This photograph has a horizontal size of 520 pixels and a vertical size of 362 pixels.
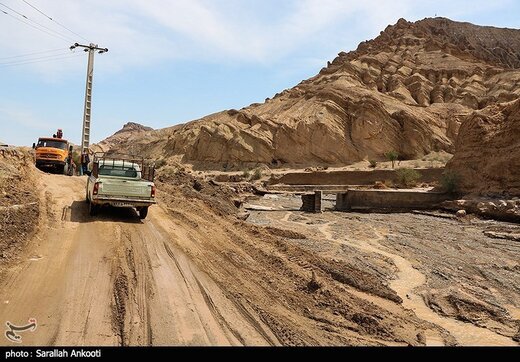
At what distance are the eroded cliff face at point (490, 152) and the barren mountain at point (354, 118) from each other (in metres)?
22.8

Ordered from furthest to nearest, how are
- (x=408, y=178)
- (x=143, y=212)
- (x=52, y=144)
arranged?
(x=408, y=178), (x=52, y=144), (x=143, y=212)

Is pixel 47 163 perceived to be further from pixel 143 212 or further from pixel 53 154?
pixel 143 212

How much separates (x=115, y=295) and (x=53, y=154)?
17.2 meters

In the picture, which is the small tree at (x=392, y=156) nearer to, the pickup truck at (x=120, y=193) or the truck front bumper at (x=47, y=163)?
the truck front bumper at (x=47, y=163)

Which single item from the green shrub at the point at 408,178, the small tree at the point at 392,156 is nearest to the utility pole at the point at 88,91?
the green shrub at the point at 408,178

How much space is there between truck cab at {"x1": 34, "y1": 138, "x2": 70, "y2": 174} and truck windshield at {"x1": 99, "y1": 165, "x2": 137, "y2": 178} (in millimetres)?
9793

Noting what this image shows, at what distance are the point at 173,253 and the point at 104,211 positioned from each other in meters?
4.54

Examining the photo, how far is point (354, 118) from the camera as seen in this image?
60.7 m

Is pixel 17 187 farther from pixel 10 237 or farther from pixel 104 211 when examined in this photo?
pixel 10 237

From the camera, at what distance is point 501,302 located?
9172 millimetres

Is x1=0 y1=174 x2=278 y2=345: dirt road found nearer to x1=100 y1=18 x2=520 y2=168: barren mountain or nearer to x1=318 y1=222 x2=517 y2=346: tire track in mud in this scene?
x1=318 y1=222 x2=517 y2=346: tire track in mud

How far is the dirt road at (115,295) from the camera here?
17.7 feet

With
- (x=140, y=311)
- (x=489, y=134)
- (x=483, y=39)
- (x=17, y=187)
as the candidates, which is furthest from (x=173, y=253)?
(x=483, y=39)

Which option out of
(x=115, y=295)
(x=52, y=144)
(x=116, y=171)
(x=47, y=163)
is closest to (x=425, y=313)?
(x=115, y=295)
